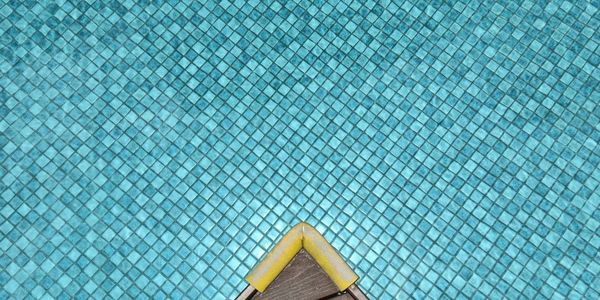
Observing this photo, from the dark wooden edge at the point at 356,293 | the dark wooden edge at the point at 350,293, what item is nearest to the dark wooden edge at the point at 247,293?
the dark wooden edge at the point at 350,293

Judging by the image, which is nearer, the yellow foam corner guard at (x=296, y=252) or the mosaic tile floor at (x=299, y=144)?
the yellow foam corner guard at (x=296, y=252)

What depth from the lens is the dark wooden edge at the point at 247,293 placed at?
75.0 inches

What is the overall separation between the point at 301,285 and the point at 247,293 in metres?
0.15

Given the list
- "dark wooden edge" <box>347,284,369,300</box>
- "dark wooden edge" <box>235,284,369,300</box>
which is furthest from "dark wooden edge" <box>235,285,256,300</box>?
"dark wooden edge" <box>347,284,369,300</box>

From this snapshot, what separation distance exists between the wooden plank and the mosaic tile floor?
0.29 ft

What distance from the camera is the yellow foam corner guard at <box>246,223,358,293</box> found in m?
1.85

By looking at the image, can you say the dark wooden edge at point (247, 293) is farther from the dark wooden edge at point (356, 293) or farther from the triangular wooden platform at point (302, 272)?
the dark wooden edge at point (356, 293)

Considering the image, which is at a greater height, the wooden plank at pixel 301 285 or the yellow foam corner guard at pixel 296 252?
the yellow foam corner guard at pixel 296 252

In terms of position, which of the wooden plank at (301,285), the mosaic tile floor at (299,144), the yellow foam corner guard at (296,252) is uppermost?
the mosaic tile floor at (299,144)

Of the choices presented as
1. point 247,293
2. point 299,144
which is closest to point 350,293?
point 247,293

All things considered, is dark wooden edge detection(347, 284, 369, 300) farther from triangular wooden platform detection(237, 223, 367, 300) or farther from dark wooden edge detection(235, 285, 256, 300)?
dark wooden edge detection(235, 285, 256, 300)

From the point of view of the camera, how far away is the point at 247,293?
1.91m

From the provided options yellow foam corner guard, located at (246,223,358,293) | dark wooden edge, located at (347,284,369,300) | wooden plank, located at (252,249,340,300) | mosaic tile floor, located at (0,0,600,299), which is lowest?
dark wooden edge, located at (347,284,369,300)

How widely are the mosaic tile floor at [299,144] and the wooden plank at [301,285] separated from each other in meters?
0.09
